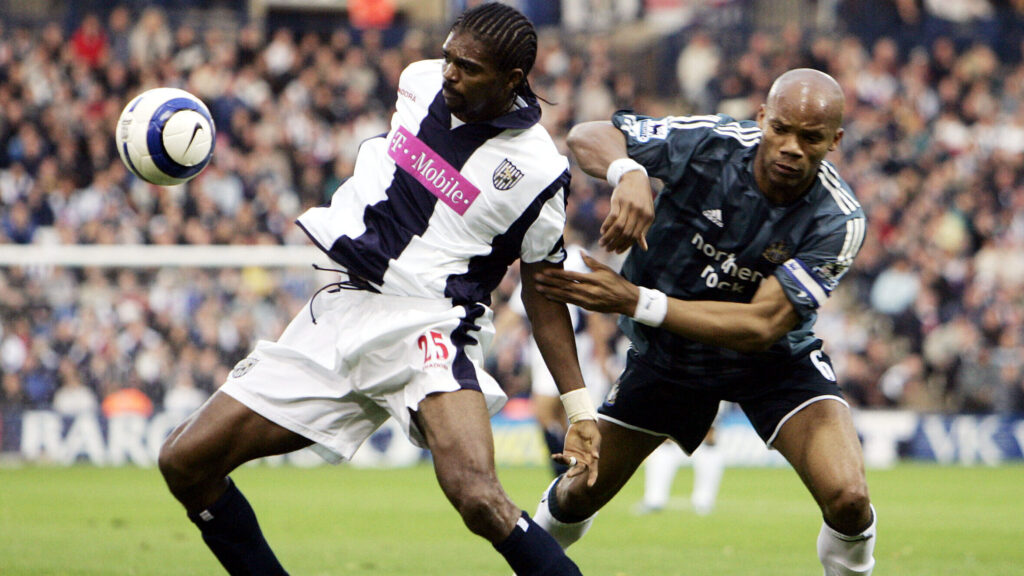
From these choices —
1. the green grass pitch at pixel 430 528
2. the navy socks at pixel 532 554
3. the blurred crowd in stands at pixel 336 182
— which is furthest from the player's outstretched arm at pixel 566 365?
the blurred crowd in stands at pixel 336 182

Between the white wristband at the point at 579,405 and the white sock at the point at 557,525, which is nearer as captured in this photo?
the white wristband at the point at 579,405

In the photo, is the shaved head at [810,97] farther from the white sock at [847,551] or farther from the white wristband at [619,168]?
the white sock at [847,551]

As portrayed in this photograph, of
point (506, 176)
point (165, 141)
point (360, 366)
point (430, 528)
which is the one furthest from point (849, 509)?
point (430, 528)

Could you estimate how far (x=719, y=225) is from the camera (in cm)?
599

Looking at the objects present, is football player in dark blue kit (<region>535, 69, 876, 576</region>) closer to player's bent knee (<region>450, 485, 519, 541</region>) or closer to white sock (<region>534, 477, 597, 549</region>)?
white sock (<region>534, 477, 597, 549</region>)

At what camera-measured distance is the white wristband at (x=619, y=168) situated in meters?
5.44

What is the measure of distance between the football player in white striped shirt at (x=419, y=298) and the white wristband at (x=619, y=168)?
0.22m

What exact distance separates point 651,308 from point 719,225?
69cm

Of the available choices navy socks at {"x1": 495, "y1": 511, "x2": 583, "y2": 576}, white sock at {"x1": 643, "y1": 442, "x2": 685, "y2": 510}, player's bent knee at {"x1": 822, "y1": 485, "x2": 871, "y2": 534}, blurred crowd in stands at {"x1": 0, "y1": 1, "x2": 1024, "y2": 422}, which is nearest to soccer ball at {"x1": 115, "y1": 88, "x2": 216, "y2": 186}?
navy socks at {"x1": 495, "y1": 511, "x2": 583, "y2": 576}

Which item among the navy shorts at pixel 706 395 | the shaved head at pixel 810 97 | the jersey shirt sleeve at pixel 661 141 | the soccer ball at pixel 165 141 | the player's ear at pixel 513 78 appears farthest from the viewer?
the navy shorts at pixel 706 395

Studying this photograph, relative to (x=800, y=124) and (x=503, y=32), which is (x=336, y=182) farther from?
(x=503, y=32)

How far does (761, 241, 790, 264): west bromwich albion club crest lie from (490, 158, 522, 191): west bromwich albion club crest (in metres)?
1.27

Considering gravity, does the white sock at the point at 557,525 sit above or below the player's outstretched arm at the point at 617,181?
below

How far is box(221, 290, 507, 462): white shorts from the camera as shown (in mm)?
5156
